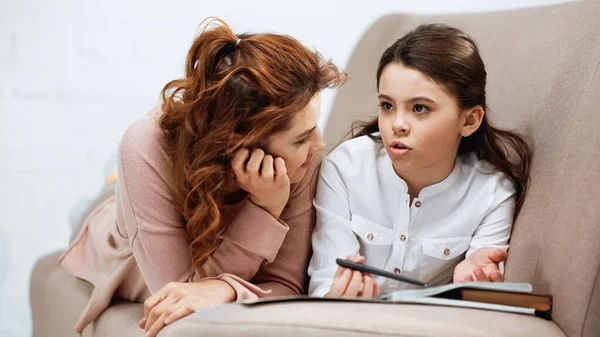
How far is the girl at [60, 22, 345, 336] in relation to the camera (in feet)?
4.06

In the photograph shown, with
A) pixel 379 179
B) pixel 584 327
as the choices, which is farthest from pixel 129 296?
pixel 584 327

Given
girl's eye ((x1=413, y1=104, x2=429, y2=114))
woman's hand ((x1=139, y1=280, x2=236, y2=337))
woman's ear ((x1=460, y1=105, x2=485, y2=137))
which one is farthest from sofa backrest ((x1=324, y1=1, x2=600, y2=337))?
woman's hand ((x1=139, y1=280, x2=236, y2=337))

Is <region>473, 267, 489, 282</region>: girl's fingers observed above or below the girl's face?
below

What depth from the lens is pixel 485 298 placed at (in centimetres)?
108

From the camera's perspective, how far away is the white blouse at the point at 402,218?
137cm

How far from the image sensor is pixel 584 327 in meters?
1.05

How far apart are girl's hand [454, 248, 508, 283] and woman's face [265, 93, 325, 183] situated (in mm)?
321

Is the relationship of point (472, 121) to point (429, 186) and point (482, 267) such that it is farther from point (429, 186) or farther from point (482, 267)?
point (482, 267)

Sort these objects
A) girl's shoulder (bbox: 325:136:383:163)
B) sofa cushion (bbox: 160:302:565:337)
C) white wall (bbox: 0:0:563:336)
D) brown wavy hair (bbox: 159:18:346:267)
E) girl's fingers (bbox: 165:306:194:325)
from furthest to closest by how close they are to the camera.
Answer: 1. white wall (bbox: 0:0:563:336)
2. girl's shoulder (bbox: 325:136:383:163)
3. brown wavy hair (bbox: 159:18:346:267)
4. girl's fingers (bbox: 165:306:194:325)
5. sofa cushion (bbox: 160:302:565:337)

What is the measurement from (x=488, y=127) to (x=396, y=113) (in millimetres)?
208

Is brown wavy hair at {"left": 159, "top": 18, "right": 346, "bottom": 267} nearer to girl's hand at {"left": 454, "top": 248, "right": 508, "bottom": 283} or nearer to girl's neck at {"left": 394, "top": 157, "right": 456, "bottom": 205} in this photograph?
girl's neck at {"left": 394, "top": 157, "right": 456, "bottom": 205}

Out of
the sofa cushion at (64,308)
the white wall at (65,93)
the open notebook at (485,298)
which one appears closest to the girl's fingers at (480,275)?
the open notebook at (485,298)

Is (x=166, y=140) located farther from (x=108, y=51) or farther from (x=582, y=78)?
(x=108, y=51)

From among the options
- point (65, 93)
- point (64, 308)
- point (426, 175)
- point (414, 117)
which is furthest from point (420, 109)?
point (65, 93)
